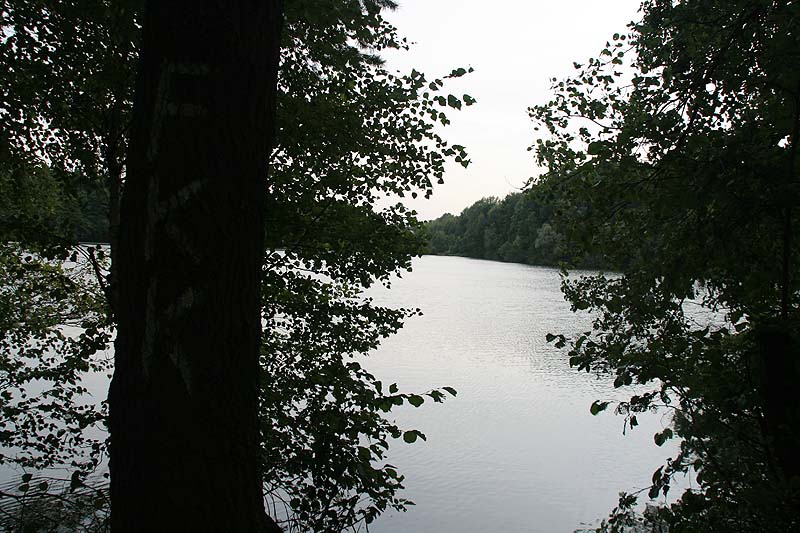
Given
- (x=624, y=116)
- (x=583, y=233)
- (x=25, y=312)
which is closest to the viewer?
(x=583, y=233)

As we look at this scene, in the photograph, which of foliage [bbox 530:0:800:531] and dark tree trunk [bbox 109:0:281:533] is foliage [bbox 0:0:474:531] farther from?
dark tree trunk [bbox 109:0:281:533]

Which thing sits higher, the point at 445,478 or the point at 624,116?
the point at 624,116

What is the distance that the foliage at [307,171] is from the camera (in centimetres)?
378

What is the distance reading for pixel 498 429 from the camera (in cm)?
1153

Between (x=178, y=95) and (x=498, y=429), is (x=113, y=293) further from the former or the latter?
(x=498, y=429)

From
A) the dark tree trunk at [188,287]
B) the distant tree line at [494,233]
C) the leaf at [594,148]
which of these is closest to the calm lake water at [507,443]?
the leaf at [594,148]

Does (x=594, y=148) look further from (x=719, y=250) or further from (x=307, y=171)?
(x=307, y=171)

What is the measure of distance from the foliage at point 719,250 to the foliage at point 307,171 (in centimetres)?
135

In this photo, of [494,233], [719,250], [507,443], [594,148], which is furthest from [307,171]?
[494,233]

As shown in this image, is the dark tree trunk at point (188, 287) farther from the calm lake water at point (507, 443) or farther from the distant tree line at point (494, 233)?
the distant tree line at point (494, 233)

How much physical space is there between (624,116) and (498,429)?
8.26 m

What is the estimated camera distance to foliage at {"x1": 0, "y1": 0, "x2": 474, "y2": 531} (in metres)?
3.78

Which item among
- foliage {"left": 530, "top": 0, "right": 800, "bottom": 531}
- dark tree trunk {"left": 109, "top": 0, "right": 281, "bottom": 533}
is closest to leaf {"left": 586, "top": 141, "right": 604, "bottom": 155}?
foliage {"left": 530, "top": 0, "right": 800, "bottom": 531}

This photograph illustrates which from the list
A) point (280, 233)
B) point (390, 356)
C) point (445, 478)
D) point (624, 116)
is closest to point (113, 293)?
point (280, 233)
